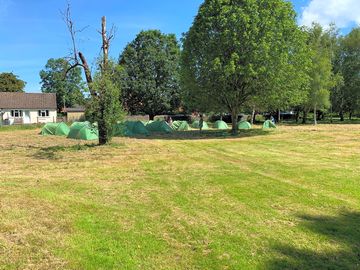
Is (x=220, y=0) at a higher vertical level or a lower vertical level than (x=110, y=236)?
higher

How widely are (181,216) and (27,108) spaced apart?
2308 inches

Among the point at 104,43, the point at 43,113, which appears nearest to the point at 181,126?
the point at 104,43

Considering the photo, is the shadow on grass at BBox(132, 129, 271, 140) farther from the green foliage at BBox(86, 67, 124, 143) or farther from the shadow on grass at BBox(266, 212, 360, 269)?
the shadow on grass at BBox(266, 212, 360, 269)

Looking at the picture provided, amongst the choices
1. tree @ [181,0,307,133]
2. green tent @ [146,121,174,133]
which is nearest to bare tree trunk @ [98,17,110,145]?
tree @ [181,0,307,133]

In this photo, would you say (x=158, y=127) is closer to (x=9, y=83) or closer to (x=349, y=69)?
(x=349, y=69)

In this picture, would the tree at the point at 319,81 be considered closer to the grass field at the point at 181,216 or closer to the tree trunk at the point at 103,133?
the tree trunk at the point at 103,133

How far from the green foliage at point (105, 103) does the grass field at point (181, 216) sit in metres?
5.53

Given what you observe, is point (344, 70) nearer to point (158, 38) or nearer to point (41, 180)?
point (158, 38)

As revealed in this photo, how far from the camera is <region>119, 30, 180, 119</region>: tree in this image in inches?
2050

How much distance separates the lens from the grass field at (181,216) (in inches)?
195

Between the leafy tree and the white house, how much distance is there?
143ft

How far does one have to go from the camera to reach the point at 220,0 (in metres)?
25.9

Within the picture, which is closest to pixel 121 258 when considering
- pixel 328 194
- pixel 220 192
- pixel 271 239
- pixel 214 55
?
pixel 271 239

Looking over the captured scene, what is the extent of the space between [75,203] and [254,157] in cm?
869
